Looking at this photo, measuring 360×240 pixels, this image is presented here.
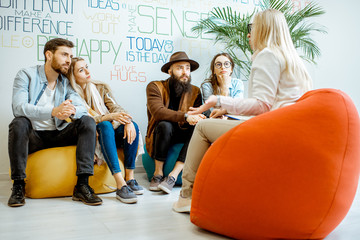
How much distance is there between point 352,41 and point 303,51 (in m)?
0.75

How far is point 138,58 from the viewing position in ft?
12.5

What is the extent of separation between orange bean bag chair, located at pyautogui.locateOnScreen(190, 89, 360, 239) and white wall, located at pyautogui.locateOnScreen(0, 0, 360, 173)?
2383 mm

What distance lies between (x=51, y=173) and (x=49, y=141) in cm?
28

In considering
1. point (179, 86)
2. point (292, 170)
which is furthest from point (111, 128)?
point (292, 170)

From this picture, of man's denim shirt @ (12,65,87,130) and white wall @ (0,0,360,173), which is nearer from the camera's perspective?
man's denim shirt @ (12,65,87,130)

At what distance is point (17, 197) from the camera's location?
90.1 inches

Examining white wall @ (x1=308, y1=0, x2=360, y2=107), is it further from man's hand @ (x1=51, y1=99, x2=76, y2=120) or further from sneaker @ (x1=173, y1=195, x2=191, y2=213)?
man's hand @ (x1=51, y1=99, x2=76, y2=120)

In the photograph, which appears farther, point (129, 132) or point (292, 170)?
point (129, 132)

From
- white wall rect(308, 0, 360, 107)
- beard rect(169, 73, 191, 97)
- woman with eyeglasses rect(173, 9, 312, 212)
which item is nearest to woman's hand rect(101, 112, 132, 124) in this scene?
beard rect(169, 73, 191, 97)

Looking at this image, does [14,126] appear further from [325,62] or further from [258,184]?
[325,62]

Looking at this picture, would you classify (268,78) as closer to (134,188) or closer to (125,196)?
(125,196)

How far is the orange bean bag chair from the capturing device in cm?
146

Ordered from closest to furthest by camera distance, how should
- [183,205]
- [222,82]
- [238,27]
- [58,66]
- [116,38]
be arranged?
[183,205], [58,66], [222,82], [116,38], [238,27]

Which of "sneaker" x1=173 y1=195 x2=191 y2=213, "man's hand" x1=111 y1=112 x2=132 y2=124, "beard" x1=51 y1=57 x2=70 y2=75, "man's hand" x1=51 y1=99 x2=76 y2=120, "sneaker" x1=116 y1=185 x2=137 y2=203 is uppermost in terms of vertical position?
"beard" x1=51 y1=57 x2=70 y2=75
